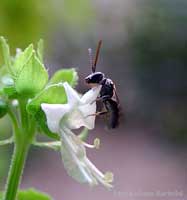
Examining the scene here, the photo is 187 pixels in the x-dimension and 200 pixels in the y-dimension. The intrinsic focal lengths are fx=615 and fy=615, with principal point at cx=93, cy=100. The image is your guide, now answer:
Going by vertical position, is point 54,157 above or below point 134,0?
below

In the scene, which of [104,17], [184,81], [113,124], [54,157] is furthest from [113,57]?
[113,124]

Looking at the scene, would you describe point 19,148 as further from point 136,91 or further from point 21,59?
point 136,91

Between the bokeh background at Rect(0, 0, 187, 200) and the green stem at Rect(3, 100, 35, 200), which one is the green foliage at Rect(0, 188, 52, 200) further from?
the bokeh background at Rect(0, 0, 187, 200)

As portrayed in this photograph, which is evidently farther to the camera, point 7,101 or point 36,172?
point 36,172

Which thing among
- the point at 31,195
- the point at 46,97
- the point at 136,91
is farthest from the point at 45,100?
the point at 136,91

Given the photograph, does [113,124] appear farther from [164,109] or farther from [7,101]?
[164,109]

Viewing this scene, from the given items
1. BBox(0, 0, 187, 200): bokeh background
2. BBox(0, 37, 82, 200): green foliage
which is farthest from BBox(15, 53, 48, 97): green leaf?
BBox(0, 0, 187, 200): bokeh background

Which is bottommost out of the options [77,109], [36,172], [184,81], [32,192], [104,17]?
[36,172]
